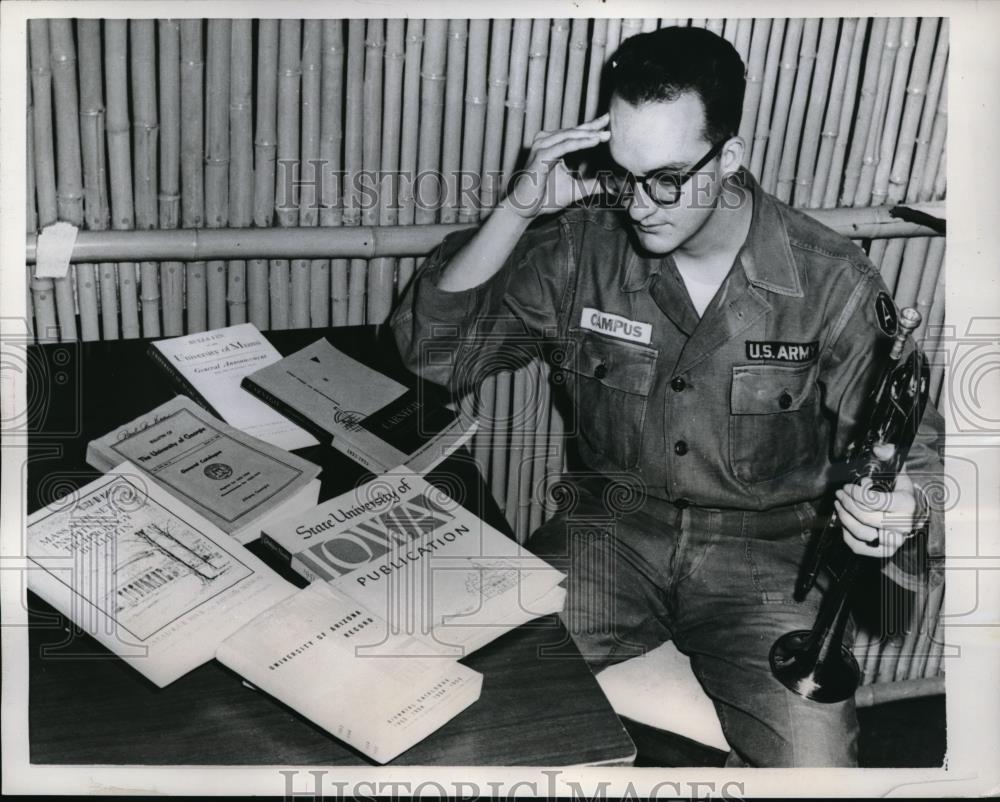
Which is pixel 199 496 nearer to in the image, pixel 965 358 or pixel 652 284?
pixel 652 284

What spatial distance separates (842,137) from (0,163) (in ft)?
4.05

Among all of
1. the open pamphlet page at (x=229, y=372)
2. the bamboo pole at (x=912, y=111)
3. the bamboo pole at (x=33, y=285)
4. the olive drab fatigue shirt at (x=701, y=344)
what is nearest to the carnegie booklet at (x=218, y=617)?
the open pamphlet page at (x=229, y=372)

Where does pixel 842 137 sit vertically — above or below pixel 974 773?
above

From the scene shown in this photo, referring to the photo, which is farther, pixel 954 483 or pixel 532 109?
pixel 532 109

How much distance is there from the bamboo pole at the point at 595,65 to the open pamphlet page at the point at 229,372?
2.05 feet

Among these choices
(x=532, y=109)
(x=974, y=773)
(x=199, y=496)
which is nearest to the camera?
(x=199, y=496)

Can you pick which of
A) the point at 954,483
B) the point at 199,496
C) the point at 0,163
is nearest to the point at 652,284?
the point at 954,483

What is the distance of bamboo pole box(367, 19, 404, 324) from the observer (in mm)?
1508

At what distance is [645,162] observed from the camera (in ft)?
4.57

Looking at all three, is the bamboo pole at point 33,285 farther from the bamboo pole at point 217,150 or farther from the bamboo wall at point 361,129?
the bamboo pole at point 217,150

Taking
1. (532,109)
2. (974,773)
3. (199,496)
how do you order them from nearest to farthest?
(199,496) < (974,773) < (532,109)

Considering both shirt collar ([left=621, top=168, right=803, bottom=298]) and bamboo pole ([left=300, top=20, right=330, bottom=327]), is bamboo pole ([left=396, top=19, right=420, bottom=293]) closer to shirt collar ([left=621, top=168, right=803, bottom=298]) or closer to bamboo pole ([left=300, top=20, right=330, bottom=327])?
bamboo pole ([left=300, top=20, right=330, bottom=327])

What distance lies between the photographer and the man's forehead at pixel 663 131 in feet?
4.46

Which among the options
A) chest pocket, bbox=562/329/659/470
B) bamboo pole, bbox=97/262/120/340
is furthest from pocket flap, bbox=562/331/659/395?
bamboo pole, bbox=97/262/120/340
